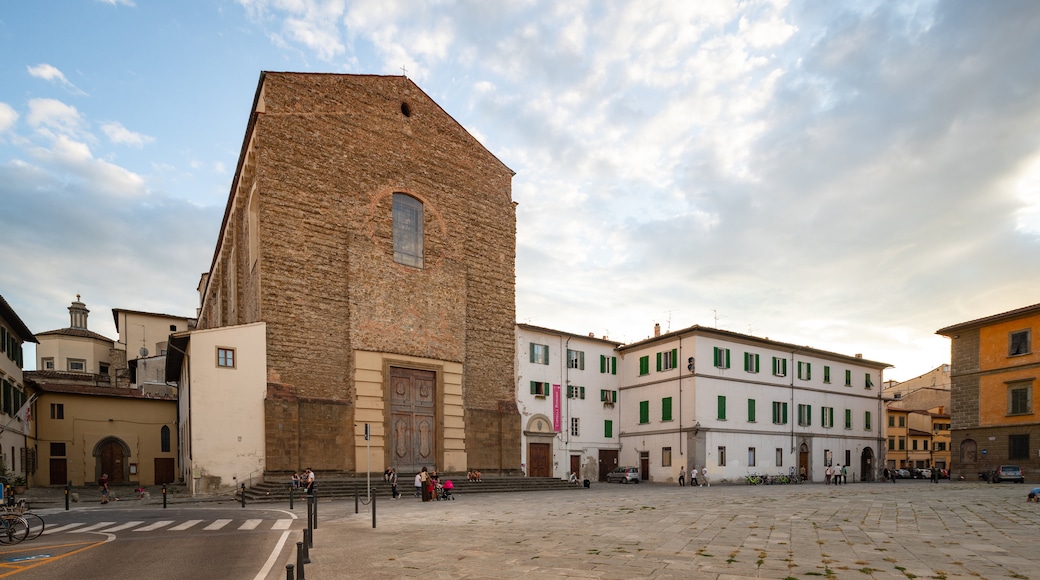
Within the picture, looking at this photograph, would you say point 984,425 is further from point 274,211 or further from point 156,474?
point 156,474

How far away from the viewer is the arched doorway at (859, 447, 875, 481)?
49.8 metres

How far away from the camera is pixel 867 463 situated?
50344 millimetres

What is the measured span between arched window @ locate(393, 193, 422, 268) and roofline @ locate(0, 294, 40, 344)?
696 inches

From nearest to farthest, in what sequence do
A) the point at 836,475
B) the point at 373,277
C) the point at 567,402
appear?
the point at 373,277
the point at 836,475
the point at 567,402

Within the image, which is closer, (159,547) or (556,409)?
(159,547)

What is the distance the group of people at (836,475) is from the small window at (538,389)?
18.6 m

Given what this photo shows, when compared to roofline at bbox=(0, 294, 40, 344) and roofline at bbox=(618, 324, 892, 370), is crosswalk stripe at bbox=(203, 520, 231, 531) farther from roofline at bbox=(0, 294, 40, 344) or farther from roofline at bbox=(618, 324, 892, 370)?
roofline at bbox=(618, 324, 892, 370)

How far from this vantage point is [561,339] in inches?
1667

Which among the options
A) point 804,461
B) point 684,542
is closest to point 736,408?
point 804,461

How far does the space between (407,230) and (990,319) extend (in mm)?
36378

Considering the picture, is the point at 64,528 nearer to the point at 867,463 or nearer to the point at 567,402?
the point at 567,402

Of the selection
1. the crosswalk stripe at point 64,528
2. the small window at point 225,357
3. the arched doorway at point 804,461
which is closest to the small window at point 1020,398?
the arched doorway at point 804,461

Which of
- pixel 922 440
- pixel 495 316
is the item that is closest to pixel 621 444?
pixel 495 316

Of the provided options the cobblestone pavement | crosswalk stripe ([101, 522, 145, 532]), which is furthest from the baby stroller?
crosswalk stripe ([101, 522, 145, 532])
